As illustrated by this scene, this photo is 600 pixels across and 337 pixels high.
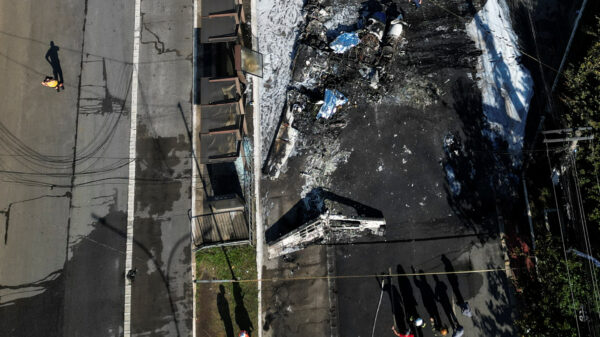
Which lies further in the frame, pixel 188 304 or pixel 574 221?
pixel 188 304

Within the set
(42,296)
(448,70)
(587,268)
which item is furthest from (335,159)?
(42,296)

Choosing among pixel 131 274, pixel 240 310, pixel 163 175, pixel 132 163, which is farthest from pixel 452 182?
pixel 131 274

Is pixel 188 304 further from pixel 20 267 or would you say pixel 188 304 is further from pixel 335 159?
pixel 335 159

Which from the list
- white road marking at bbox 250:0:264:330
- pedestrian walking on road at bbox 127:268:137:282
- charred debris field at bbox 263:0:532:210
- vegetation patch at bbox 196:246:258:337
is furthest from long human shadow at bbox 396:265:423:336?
pedestrian walking on road at bbox 127:268:137:282

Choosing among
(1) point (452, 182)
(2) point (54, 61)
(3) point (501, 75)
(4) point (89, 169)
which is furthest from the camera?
(2) point (54, 61)

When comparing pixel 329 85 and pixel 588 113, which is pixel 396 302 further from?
pixel 588 113

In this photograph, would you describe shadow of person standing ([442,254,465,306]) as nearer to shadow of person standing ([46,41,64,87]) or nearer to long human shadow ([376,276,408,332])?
long human shadow ([376,276,408,332])
